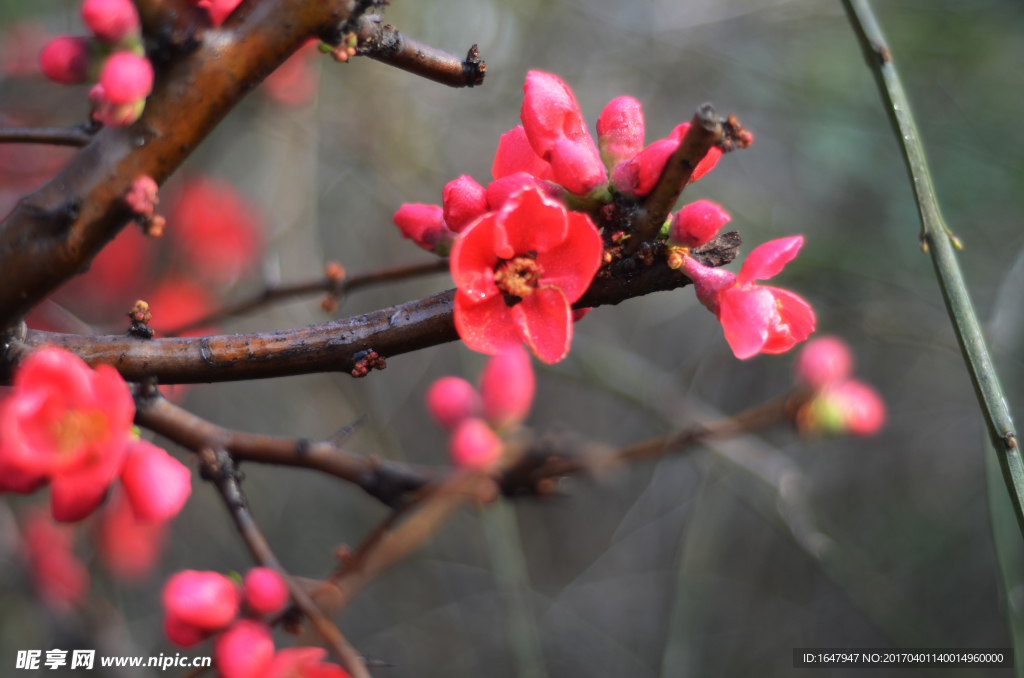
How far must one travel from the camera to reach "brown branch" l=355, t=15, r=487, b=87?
0.60 m

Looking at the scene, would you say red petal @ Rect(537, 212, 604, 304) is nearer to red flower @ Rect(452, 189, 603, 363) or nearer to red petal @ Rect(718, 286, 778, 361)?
red flower @ Rect(452, 189, 603, 363)

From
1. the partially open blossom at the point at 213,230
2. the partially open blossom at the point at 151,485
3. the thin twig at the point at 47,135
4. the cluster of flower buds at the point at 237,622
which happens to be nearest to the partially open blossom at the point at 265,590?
the cluster of flower buds at the point at 237,622

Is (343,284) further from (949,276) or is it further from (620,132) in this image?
(949,276)

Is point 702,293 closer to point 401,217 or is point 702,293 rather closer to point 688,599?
point 401,217

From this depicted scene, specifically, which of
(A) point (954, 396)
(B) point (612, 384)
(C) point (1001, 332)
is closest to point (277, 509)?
(B) point (612, 384)

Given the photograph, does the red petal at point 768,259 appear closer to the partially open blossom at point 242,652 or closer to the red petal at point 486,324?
the red petal at point 486,324

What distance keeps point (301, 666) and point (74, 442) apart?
47 cm

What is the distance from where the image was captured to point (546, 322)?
2.19 feet

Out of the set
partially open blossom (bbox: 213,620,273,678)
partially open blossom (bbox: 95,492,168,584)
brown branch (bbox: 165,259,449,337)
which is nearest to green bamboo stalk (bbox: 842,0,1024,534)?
brown branch (bbox: 165,259,449,337)

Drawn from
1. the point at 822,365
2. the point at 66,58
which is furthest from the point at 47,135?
the point at 822,365

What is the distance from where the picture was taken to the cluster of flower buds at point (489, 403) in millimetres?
1378

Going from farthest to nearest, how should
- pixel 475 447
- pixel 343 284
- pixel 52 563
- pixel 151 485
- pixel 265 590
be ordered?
pixel 52 563 → pixel 475 447 → pixel 343 284 → pixel 265 590 → pixel 151 485

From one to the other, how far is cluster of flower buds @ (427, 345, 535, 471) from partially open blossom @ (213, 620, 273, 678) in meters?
0.56

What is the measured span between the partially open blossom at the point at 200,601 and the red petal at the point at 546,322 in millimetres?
542
